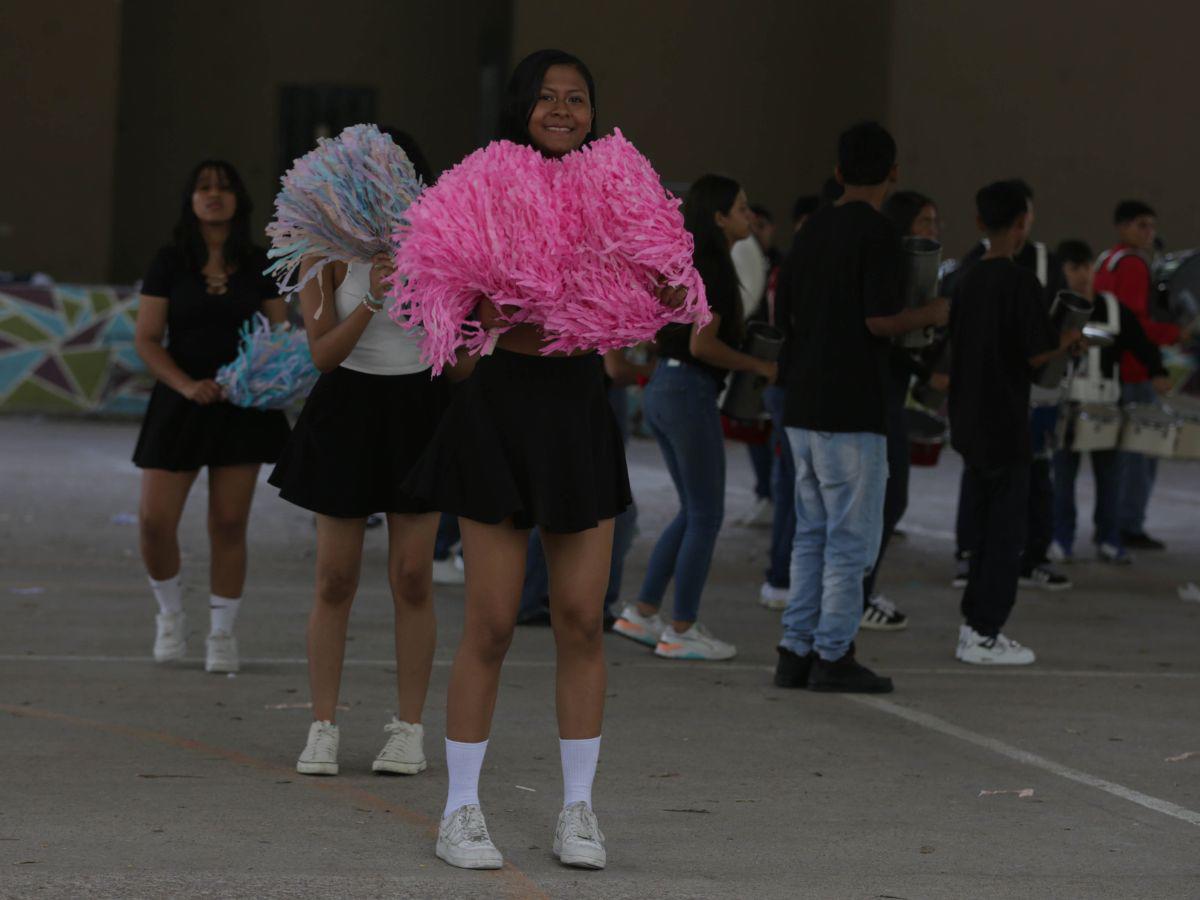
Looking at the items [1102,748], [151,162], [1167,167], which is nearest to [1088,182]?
[1167,167]

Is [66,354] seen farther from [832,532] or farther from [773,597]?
[832,532]

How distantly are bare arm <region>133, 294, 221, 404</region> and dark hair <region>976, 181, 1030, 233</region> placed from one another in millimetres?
3225

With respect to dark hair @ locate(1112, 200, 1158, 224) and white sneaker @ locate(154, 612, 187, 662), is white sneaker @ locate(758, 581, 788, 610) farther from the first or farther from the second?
dark hair @ locate(1112, 200, 1158, 224)

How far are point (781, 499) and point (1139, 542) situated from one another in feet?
12.4

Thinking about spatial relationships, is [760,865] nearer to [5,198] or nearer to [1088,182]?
[1088,182]

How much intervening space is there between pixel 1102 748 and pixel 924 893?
204cm

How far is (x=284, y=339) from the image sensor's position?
7.32 metres

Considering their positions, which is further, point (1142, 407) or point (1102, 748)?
point (1142, 407)

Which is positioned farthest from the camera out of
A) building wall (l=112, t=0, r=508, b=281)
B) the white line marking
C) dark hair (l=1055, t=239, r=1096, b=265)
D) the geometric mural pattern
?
building wall (l=112, t=0, r=508, b=281)

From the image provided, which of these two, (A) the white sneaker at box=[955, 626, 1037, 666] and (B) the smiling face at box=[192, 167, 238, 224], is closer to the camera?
(B) the smiling face at box=[192, 167, 238, 224]

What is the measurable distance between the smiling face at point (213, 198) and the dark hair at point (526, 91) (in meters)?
2.72

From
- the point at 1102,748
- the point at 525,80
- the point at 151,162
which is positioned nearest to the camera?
the point at 525,80

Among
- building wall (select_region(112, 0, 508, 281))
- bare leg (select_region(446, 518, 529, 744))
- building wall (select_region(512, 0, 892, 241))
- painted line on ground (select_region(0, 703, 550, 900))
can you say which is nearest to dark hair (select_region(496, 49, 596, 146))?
bare leg (select_region(446, 518, 529, 744))

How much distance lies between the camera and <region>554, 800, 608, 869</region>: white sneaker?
16.5 feet
